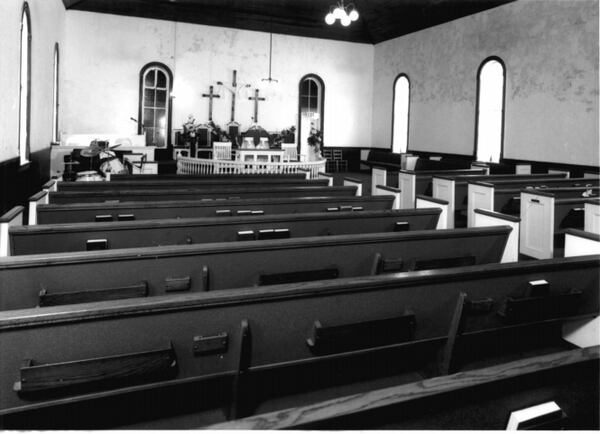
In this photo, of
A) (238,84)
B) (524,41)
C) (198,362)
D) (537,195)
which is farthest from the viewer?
(238,84)

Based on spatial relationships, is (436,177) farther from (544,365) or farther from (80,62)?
(80,62)

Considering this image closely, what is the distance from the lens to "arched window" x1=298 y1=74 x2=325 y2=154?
1504cm

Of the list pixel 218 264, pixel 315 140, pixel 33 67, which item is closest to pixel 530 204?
pixel 218 264

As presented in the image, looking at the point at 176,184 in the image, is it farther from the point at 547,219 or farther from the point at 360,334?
the point at 360,334

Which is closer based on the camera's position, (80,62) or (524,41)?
(524,41)

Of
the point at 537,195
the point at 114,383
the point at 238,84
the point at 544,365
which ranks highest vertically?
the point at 238,84

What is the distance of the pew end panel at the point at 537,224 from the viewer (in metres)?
5.61

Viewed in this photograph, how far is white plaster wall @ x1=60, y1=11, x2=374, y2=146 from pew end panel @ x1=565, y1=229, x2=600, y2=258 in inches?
470

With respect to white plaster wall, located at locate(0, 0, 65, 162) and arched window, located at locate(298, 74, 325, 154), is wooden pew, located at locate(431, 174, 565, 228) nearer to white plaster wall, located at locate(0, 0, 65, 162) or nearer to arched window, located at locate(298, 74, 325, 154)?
white plaster wall, located at locate(0, 0, 65, 162)

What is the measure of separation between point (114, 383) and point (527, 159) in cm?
1034

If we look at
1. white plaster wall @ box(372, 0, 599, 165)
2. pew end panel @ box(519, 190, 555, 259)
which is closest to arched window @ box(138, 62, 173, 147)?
white plaster wall @ box(372, 0, 599, 165)

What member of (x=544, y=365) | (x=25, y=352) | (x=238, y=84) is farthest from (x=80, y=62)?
(x=544, y=365)

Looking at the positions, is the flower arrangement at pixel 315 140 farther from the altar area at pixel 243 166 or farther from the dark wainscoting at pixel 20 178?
the dark wainscoting at pixel 20 178

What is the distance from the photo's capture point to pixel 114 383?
1696mm
